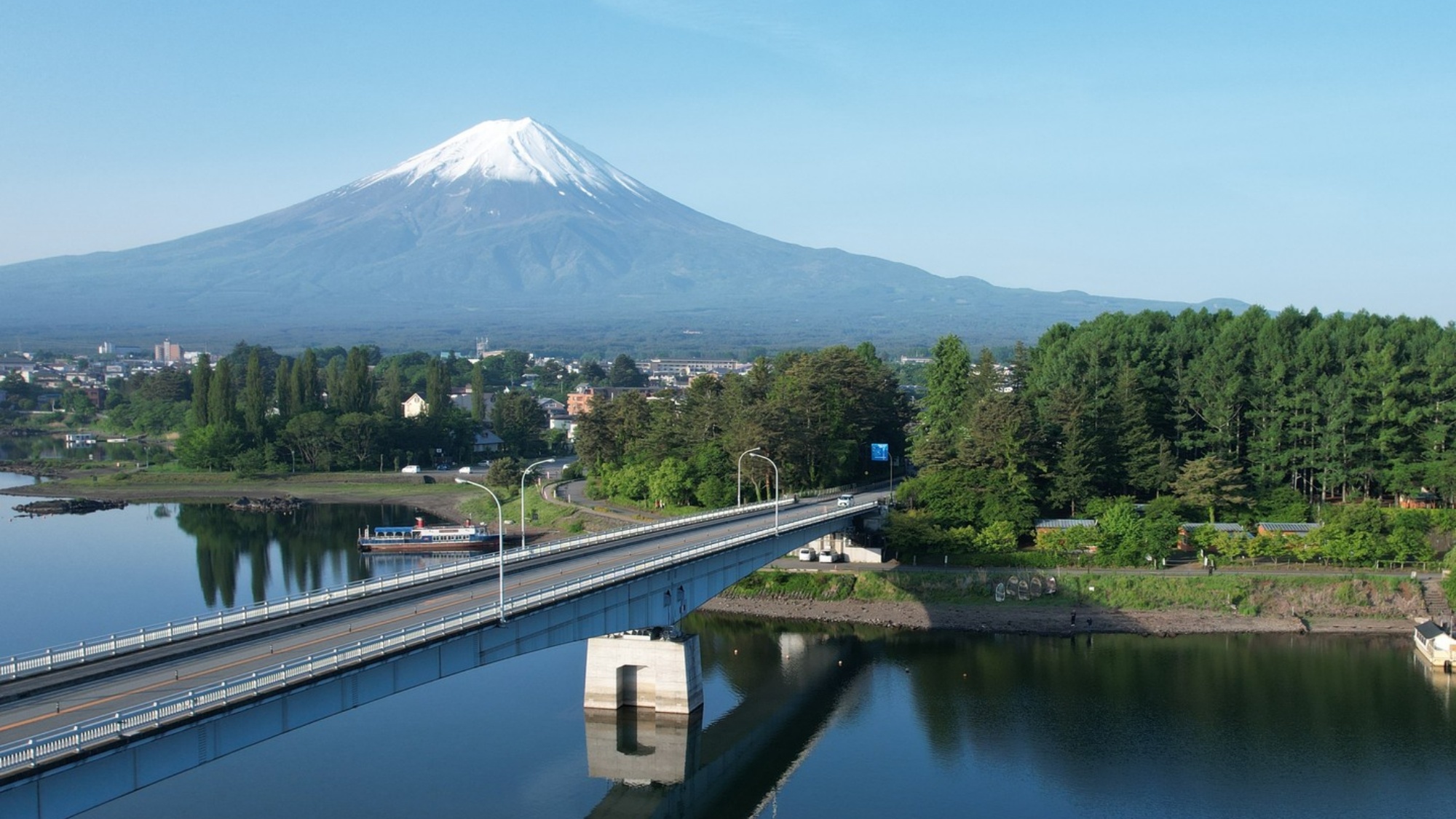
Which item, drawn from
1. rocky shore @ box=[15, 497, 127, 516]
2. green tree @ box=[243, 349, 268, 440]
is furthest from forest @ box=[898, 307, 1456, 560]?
green tree @ box=[243, 349, 268, 440]

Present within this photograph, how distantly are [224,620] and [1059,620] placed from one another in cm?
3364

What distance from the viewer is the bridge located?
22.1 metres

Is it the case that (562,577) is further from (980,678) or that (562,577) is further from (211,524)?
(211,524)

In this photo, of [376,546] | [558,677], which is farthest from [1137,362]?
[376,546]

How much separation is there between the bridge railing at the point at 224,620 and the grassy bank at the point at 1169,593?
615 inches

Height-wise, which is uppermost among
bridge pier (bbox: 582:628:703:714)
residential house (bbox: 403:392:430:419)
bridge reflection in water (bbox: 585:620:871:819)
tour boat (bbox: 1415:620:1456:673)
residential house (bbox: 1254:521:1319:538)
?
residential house (bbox: 403:392:430:419)

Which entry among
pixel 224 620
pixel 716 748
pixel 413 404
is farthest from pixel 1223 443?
pixel 413 404

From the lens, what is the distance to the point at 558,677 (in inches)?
1786

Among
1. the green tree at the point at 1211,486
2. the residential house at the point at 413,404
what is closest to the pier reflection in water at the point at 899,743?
the green tree at the point at 1211,486

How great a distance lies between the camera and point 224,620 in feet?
101

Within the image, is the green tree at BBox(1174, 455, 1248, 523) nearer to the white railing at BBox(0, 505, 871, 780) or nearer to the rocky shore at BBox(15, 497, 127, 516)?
the white railing at BBox(0, 505, 871, 780)

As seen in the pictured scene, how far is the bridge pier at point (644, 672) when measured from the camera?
40688 millimetres

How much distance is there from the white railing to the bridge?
3 centimetres

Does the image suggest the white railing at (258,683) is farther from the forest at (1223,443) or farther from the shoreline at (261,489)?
the shoreline at (261,489)
